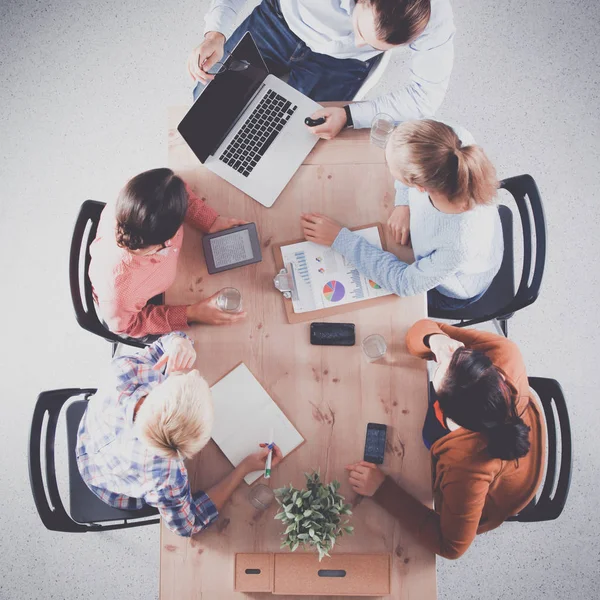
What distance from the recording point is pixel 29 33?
2.68 meters

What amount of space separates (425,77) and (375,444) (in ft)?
4.07

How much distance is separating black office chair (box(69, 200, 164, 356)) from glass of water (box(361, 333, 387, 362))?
2.31 feet

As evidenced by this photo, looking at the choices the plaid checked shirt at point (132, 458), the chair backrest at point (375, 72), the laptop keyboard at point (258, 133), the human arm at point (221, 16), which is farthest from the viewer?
the chair backrest at point (375, 72)

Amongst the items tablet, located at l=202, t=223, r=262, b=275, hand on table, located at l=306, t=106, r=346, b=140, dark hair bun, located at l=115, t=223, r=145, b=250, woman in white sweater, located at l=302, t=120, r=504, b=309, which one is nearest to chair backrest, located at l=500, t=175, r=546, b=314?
woman in white sweater, located at l=302, t=120, r=504, b=309

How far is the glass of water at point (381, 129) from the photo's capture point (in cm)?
176

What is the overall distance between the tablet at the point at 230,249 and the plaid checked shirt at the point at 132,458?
272mm

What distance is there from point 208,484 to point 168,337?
46 centimetres

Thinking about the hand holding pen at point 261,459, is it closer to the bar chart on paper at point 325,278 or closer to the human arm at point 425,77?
the bar chart on paper at point 325,278

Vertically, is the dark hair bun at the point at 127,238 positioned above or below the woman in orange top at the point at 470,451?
above

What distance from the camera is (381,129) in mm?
1771

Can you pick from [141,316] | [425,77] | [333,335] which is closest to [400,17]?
[425,77]

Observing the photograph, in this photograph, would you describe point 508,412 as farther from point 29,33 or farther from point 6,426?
point 29,33

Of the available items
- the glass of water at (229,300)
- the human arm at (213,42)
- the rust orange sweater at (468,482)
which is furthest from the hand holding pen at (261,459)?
the human arm at (213,42)

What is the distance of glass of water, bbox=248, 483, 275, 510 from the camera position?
151cm
